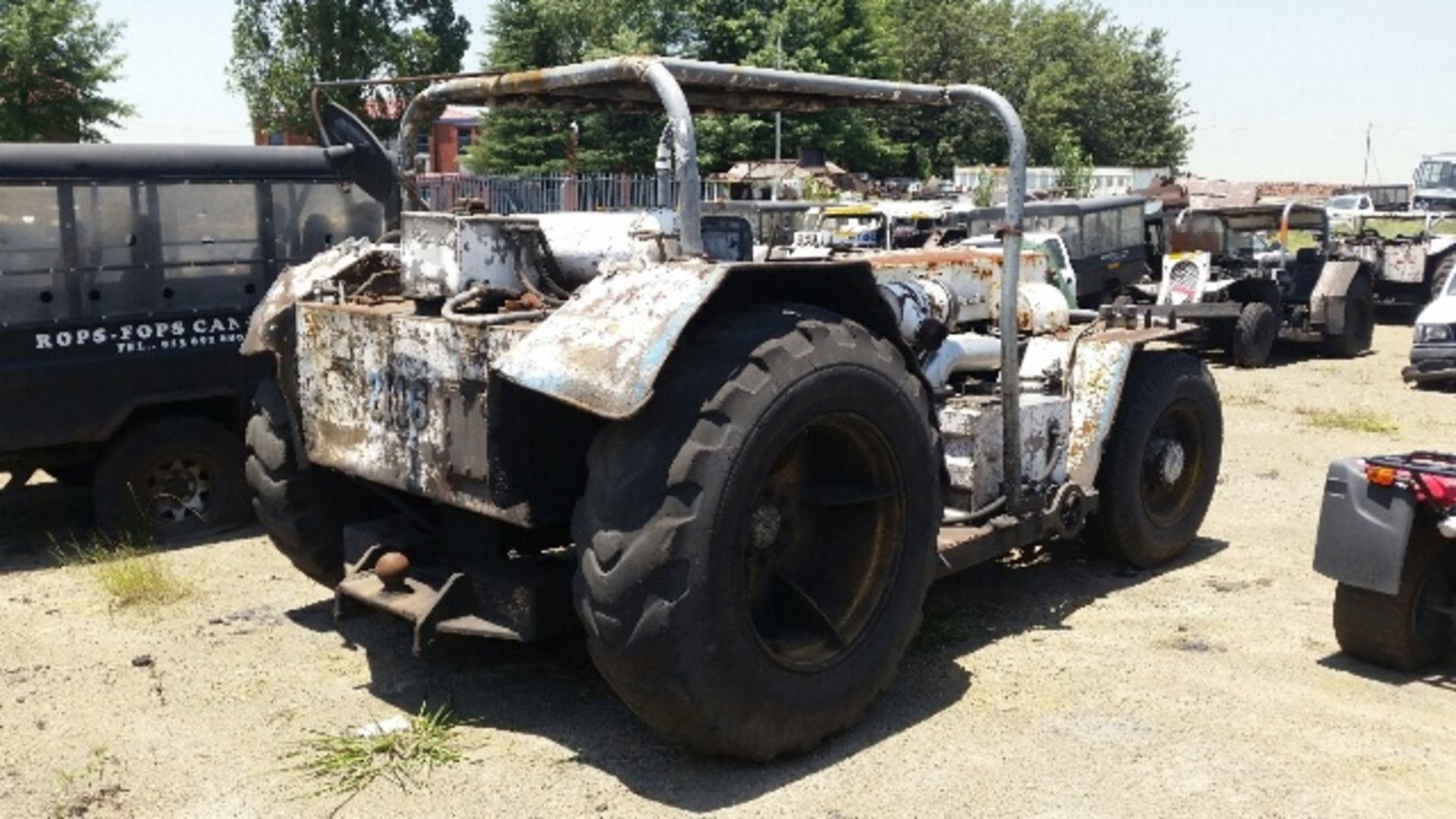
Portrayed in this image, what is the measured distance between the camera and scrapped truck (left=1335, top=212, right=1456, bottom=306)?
1864 centimetres

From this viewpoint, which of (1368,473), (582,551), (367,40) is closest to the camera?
(582,551)

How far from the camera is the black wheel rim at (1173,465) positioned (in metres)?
6.55

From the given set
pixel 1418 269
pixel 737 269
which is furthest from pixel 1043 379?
pixel 1418 269

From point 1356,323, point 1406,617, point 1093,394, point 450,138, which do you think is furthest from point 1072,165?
point 1406,617

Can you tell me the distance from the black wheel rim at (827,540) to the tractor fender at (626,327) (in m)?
0.56

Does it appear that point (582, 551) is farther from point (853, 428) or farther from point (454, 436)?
point (853, 428)

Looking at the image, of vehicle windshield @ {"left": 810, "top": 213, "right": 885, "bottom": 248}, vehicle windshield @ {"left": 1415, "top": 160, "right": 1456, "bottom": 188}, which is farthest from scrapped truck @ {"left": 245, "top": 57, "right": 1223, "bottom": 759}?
vehicle windshield @ {"left": 1415, "top": 160, "right": 1456, "bottom": 188}

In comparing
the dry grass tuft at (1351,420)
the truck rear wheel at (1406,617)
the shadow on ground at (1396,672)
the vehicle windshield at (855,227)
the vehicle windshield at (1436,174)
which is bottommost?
the dry grass tuft at (1351,420)

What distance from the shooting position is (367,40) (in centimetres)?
2942

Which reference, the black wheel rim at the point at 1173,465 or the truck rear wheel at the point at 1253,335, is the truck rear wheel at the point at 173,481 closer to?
the black wheel rim at the point at 1173,465

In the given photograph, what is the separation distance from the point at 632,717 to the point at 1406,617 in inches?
115

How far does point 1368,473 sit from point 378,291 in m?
3.85

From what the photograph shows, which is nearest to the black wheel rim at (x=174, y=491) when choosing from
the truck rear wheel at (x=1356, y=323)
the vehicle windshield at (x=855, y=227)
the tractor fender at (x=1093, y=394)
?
the tractor fender at (x=1093, y=394)

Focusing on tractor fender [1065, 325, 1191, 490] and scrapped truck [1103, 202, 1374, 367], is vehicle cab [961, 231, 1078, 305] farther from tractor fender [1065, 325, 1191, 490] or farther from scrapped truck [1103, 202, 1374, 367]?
tractor fender [1065, 325, 1191, 490]
